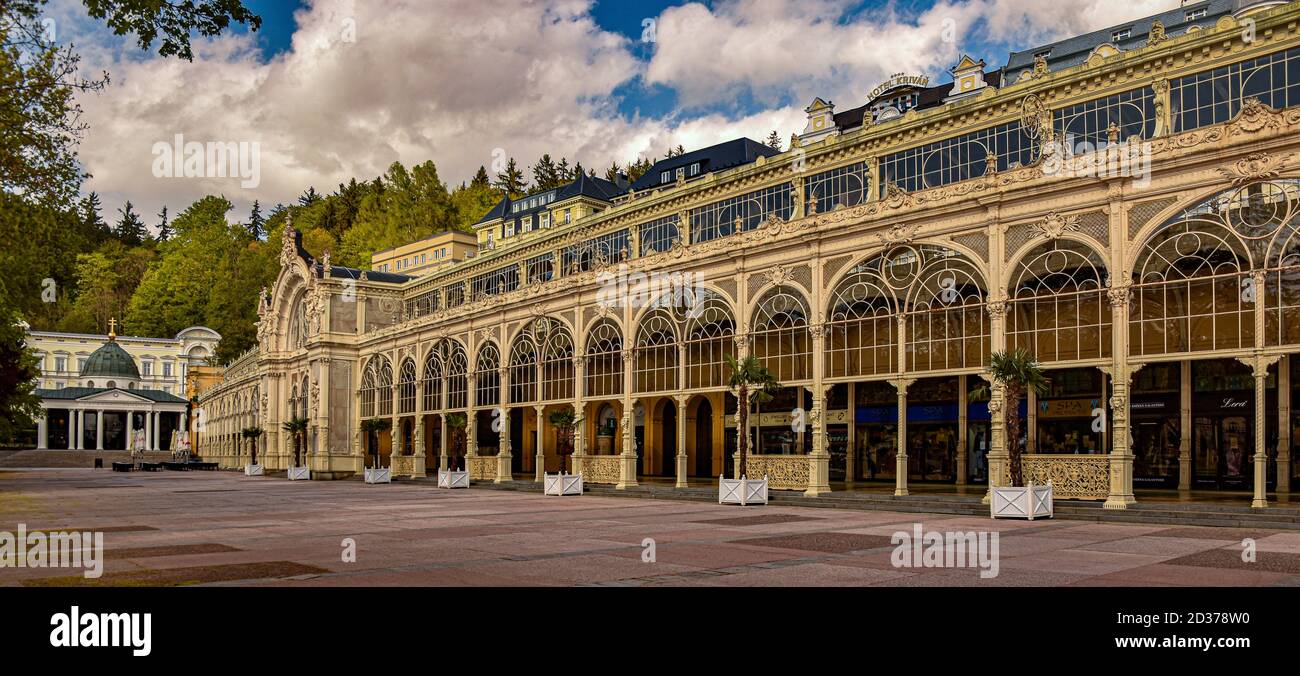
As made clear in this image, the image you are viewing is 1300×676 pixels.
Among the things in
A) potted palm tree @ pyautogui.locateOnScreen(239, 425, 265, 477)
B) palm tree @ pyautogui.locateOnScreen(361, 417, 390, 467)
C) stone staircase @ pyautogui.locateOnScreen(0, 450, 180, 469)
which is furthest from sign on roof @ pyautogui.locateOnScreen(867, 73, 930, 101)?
stone staircase @ pyautogui.locateOnScreen(0, 450, 180, 469)

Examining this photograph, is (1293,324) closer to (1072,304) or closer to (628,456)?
(1072,304)

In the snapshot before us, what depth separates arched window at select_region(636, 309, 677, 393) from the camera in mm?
39906

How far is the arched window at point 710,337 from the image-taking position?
37375mm

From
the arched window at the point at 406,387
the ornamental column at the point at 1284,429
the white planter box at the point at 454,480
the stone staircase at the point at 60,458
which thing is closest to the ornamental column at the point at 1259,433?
the ornamental column at the point at 1284,429

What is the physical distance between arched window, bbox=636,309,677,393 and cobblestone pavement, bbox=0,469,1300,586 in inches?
476

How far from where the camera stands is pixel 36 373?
199 ft

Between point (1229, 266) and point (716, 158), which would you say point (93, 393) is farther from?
point (1229, 266)

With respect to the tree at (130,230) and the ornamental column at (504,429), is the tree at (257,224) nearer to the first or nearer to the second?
the tree at (130,230)

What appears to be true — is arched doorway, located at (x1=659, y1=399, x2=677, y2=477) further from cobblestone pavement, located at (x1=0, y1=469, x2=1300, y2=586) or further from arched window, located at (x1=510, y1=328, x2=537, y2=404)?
cobblestone pavement, located at (x1=0, y1=469, x2=1300, y2=586)

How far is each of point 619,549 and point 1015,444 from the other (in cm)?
1383

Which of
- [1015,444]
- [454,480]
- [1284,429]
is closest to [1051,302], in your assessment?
[1015,444]

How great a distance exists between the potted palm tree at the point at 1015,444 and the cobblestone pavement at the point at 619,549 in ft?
2.57

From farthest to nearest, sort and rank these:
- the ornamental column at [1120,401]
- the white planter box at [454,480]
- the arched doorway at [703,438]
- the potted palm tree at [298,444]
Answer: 1. the potted palm tree at [298,444]
2. the arched doorway at [703,438]
3. the white planter box at [454,480]
4. the ornamental column at [1120,401]

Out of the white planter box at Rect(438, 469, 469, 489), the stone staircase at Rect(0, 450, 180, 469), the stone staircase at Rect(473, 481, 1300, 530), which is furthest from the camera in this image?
the stone staircase at Rect(0, 450, 180, 469)
